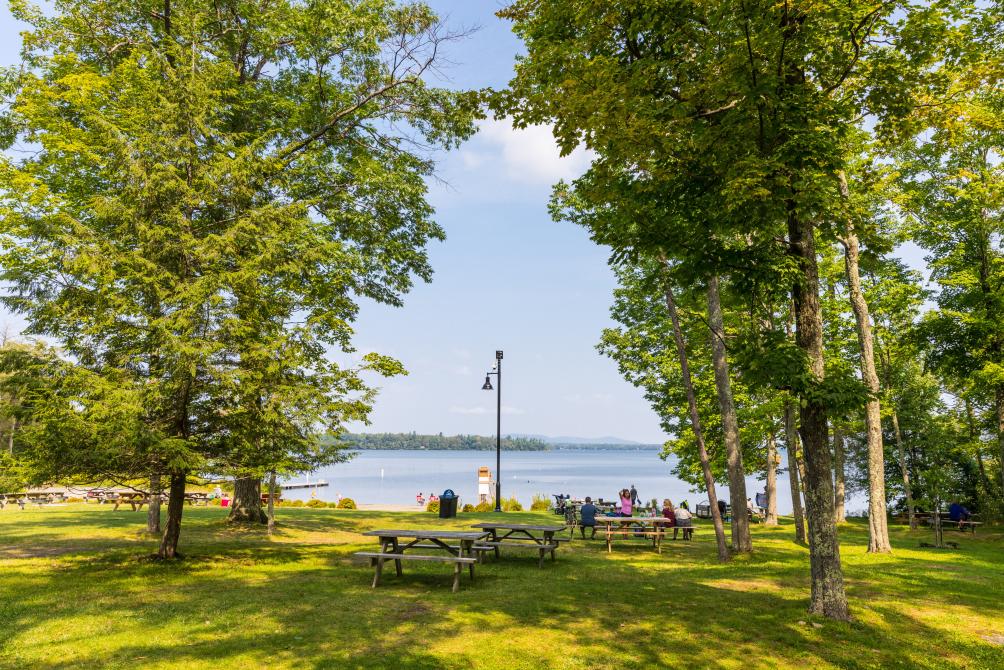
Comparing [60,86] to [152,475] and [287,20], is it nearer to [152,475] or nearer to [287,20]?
[287,20]

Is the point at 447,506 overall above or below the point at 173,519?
below

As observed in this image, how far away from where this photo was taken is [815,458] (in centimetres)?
812

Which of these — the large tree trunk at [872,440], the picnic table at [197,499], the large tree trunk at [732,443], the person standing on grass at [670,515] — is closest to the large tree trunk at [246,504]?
the picnic table at [197,499]

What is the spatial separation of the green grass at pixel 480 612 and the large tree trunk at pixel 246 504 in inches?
168

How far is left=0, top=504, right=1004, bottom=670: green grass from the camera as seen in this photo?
650 cm

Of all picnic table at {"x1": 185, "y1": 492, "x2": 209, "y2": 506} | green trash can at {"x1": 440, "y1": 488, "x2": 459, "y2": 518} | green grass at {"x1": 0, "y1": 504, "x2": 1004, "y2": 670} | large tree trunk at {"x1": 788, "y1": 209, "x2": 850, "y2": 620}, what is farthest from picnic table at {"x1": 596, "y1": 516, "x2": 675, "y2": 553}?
picnic table at {"x1": 185, "y1": 492, "x2": 209, "y2": 506}

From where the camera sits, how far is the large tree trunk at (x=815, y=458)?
7.85 metres

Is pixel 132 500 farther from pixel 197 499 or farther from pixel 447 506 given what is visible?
pixel 447 506

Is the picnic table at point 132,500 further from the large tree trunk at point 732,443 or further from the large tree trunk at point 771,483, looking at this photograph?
the large tree trunk at point 771,483

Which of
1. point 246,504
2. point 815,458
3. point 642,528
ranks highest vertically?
point 815,458

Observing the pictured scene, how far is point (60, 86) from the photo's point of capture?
50.8 feet

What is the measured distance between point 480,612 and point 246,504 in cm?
1306

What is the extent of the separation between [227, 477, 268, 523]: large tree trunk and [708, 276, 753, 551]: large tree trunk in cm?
1415

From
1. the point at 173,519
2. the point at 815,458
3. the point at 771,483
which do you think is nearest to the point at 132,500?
the point at 173,519
